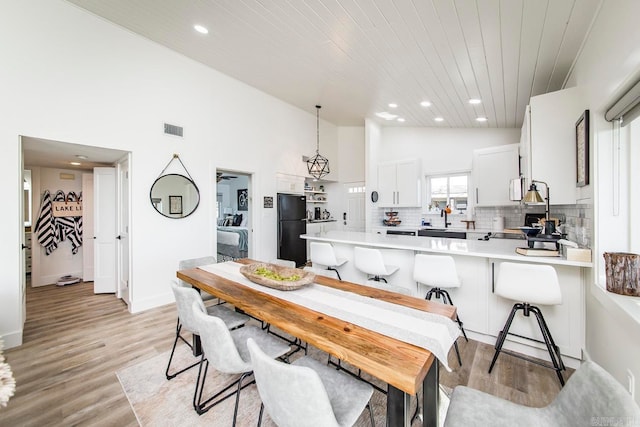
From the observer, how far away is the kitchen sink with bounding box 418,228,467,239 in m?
5.06

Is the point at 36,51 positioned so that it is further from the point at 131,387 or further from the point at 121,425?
the point at 121,425

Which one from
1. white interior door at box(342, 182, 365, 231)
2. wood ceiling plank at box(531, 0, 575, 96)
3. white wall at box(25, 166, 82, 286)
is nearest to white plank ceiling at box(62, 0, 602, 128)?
wood ceiling plank at box(531, 0, 575, 96)

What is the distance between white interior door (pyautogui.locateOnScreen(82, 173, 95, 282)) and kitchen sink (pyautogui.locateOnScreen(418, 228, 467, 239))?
630 cm

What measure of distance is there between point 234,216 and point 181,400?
256 inches

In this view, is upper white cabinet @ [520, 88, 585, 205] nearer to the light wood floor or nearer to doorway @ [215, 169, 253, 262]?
the light wood floor

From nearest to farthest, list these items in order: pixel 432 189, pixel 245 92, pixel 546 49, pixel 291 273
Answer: pixel 291 273 → pixel 546 49 → pixel 245 92 → pixel 432 189

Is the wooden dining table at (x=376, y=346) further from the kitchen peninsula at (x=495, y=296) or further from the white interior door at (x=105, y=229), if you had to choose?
the white interior door at (x=105, y=229)

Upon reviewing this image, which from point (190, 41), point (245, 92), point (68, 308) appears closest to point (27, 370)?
point (68, 308)

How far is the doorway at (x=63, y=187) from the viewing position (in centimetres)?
360

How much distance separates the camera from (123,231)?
12.3 ft

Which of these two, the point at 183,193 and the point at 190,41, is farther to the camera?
A: the point at 183,193

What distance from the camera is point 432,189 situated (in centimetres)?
602

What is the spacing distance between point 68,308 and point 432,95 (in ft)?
19.6

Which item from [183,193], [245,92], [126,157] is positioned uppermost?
[245,92]
